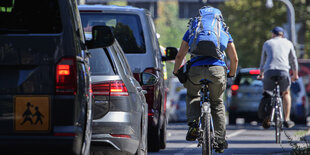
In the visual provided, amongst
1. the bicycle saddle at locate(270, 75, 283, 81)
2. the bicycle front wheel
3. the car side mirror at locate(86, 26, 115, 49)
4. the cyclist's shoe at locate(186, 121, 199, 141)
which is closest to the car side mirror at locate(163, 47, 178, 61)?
the bicycle saddle at locate(270, 75, 283, 81)

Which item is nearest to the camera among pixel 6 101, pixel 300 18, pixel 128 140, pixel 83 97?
pixel 6 101

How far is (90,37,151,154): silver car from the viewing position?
26.9 ft

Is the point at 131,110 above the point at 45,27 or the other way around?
the other way around

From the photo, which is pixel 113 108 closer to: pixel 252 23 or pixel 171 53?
pixel 171 53

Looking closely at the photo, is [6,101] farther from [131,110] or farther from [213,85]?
[213,85]

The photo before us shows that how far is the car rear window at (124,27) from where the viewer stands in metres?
11.6

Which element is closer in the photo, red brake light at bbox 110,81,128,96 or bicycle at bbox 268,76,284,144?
red brake light at bbox 110,81,128,96

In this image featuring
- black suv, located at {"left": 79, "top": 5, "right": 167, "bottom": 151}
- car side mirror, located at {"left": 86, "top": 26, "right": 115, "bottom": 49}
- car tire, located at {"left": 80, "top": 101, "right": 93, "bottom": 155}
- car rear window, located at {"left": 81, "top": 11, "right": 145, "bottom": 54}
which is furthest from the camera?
car rear window, located at {"left": 81, "top": 11, "right": 145, "bottom": 54}

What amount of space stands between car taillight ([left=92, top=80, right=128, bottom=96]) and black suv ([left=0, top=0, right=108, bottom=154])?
6.23 ft

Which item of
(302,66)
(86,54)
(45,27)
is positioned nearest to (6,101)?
(45,27)

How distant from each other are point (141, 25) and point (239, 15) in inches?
1754

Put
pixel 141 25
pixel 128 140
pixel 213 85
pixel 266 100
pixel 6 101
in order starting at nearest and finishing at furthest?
pixel 6 101
pixel 128 140
pixel 213 85
pixel 141 25
pixel 266 100

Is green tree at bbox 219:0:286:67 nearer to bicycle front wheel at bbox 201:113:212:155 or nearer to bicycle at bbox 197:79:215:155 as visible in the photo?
bicycle at bbox 197:79:215:155

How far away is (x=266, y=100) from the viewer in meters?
14.2
